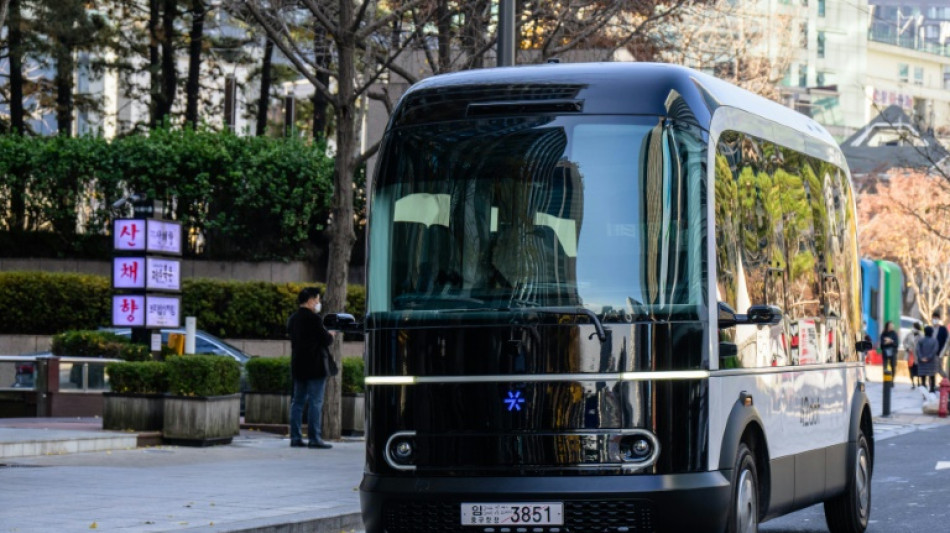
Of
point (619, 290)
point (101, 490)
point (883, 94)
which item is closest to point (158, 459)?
point (101, 490)

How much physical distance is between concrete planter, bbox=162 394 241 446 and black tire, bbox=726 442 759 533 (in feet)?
33.6

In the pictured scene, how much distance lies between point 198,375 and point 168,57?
23770 mm

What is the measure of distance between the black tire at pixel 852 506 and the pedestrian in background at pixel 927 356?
858 inches

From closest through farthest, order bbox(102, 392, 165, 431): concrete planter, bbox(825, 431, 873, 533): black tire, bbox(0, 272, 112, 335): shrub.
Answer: bbox(825, 431, 873, 533): black tire, bbox(102, 392, 165, 431): concrete planter, bbox(0, 272, 112, 335): shrub

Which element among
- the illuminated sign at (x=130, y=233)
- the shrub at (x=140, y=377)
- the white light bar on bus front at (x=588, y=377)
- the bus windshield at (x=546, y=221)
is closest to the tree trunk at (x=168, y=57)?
the illuminated sign at (x=130, y=233)

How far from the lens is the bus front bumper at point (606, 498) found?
333 inches

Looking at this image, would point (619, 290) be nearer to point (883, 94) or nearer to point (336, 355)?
point (336, 355)

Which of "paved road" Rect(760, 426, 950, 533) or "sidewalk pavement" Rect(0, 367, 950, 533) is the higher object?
"sidewalk pavement" Rect(0, 367, 950, 533)

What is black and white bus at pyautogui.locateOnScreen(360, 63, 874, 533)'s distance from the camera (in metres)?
8.55

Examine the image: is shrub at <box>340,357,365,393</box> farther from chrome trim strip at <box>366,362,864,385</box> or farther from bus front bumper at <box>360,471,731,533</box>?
bus front bumper at <box>360,471,731,533</box>

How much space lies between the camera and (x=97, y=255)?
3606 centimetres

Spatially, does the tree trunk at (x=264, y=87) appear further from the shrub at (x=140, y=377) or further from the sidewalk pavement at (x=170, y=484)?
the shrub at (x=140, y=377)

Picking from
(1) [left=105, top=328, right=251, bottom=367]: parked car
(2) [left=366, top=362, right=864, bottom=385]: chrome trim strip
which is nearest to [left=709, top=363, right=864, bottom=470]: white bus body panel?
(2) [left=366, top=362, right=864, bottom=385]: chrome trim strip

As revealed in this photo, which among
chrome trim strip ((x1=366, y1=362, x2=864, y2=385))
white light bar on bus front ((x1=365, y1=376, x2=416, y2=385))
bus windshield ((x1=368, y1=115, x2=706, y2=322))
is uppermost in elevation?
bus windshield ((x1=368, y1=115, x2=706, y2=322))
